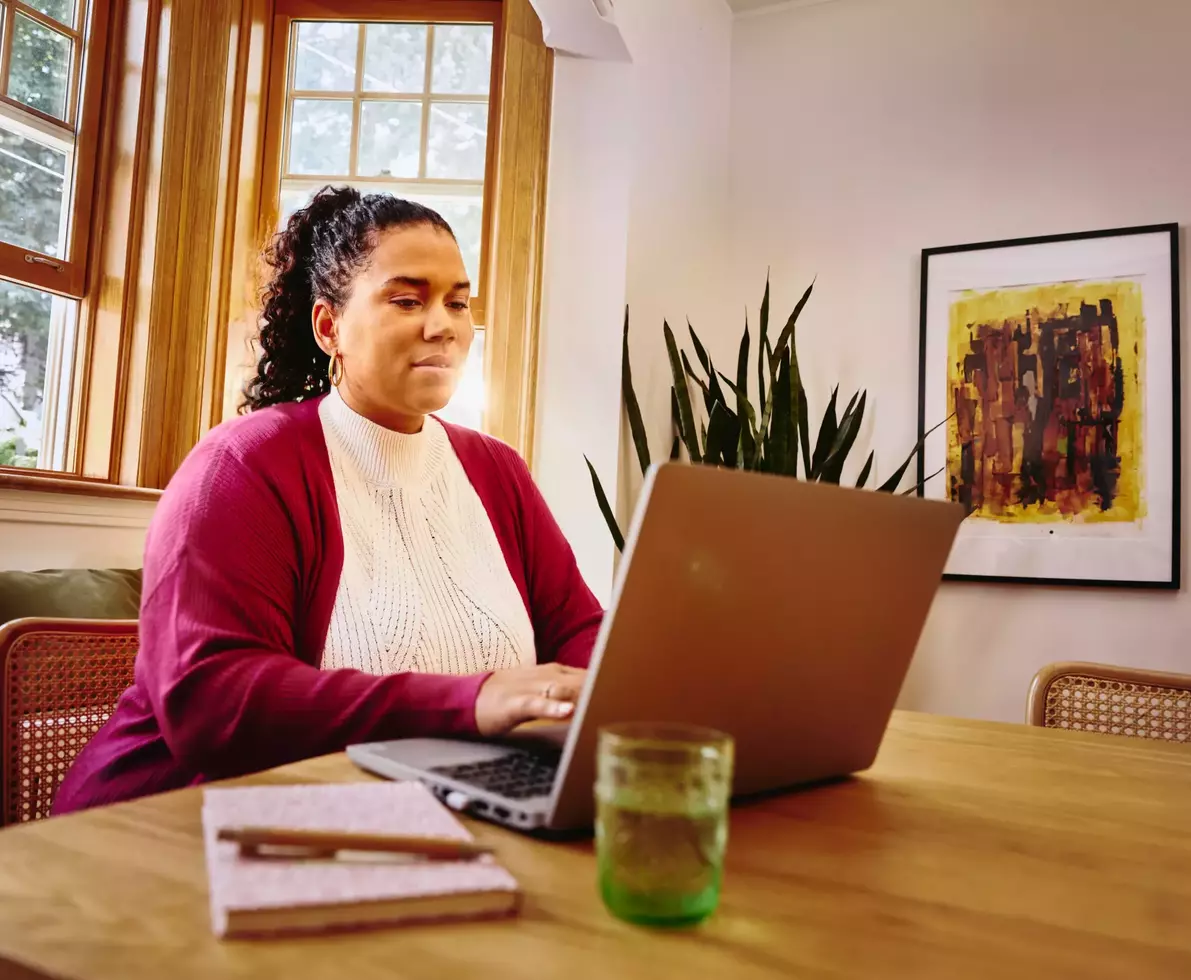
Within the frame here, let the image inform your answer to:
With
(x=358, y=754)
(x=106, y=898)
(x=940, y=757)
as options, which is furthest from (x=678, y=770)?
(x=940, y=757)

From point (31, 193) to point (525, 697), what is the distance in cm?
236

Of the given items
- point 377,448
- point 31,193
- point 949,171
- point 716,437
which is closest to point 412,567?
point 377,448

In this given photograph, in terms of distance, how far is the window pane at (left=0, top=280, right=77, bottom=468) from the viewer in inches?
99.2

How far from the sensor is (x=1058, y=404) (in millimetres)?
2971

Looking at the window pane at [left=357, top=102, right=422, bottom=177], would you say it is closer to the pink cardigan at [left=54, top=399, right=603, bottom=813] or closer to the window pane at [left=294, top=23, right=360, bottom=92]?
the window pane at [left=294, top=23, right=360, bottom=92]

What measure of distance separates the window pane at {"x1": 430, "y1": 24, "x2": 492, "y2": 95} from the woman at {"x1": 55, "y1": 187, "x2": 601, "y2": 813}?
163 centimetres

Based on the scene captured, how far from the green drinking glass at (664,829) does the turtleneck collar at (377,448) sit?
993 millimetres

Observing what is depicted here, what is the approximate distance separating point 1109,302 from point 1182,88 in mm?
668

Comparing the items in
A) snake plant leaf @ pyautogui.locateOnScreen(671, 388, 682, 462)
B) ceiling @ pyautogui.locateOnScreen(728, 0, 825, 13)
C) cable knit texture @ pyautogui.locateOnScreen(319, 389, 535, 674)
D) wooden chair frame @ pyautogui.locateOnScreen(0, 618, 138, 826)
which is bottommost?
wooden chair frame @ pyautogui.locateOnScreen(0, 618, 138, 826)

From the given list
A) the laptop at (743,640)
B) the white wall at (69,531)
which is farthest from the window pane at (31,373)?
the laptop at (743,640)

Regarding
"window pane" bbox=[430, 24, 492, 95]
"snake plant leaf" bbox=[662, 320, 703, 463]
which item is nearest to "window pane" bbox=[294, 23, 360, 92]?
"window pane" bbox=[430, 24, 492, 95]

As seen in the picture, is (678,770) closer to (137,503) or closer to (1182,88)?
(137,503)

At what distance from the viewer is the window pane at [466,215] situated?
A: 3078 mm

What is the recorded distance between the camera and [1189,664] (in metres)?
2.78
